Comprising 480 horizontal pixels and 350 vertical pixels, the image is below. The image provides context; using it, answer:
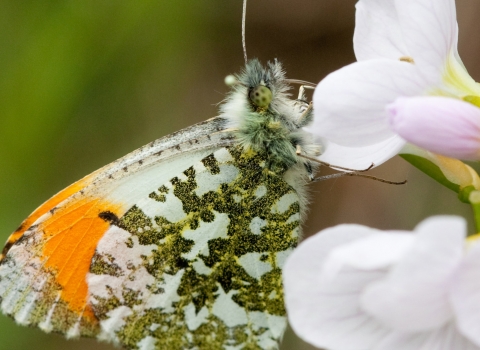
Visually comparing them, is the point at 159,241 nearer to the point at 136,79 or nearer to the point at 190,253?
the point at 190,253

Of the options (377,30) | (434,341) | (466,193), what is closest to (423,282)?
(434,341)

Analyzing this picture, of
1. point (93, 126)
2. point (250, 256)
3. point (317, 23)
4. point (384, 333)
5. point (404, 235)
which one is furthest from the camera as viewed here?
point (317, 23)

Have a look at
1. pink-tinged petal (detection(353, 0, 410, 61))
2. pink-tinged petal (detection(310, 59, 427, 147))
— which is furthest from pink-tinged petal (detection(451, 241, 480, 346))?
pink-tinged petal (detection(353, 0, 410, 61))

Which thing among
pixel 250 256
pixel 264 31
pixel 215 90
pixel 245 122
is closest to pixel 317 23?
pixel 264 31

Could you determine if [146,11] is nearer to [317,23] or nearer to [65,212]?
[317,23]

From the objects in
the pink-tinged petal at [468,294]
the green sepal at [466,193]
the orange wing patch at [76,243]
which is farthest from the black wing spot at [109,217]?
the pink-tinged petal at [468,294]

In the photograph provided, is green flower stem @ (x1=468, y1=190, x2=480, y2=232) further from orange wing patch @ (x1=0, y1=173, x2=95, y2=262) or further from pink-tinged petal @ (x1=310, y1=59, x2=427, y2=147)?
orange wing patch @ (x1=0, y1=173, x2=95, y2=262)

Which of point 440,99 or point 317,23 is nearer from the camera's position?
point 440,99
